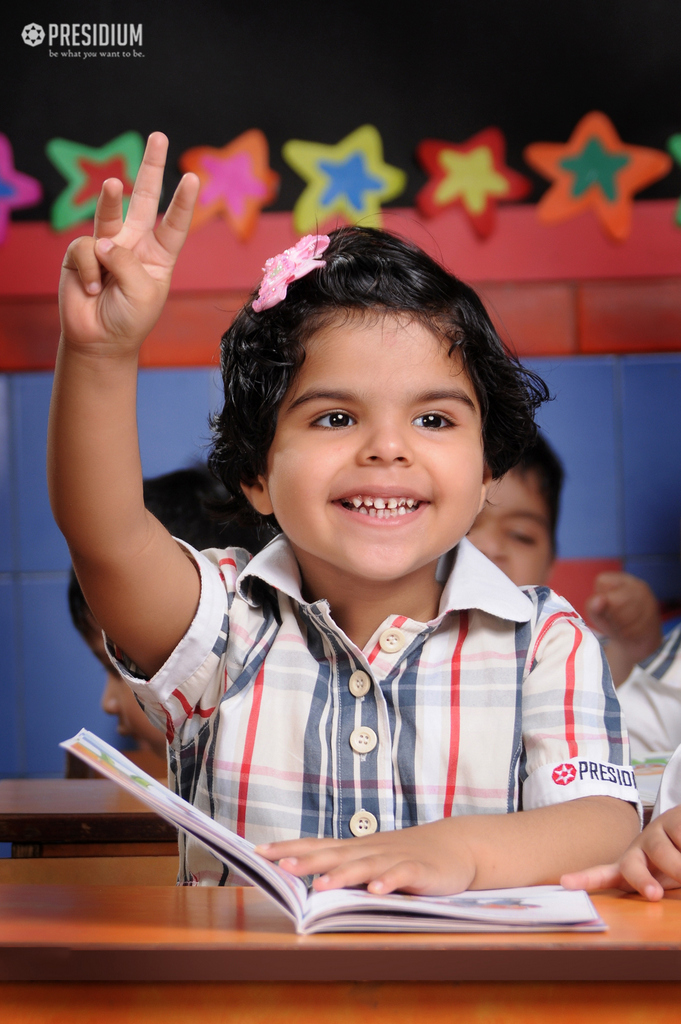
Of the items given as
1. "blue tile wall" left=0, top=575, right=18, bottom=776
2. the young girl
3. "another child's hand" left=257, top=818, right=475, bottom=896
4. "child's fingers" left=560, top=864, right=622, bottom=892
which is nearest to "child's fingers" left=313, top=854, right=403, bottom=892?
"another child's hand" left=257, top=818, right=475, bottom=896

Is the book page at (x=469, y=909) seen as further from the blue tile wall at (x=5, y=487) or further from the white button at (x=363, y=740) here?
the blue tile wall at (x=5, y=487)

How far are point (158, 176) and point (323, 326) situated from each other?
270mm

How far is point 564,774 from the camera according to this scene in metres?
0.98

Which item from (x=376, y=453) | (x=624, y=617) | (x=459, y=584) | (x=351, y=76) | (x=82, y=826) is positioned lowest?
(x=82, y=826)

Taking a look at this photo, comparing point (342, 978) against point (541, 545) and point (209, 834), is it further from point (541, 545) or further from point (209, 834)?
point (541, 545)

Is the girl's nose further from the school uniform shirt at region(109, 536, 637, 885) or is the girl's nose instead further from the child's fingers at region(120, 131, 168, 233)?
the child's fingers at region(120, 131, 168, 233)

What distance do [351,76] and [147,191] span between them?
1540mm

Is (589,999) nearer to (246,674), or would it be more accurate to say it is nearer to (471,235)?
(246,674)

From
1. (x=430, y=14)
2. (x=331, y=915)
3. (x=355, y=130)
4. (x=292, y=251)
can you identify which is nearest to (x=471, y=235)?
(x=355, y=130)

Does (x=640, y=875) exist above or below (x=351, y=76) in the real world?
below

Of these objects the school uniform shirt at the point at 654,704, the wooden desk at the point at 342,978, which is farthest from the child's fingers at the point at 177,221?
the school uniform shirt at the point at 654,704

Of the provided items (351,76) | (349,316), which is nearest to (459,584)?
(349,316)

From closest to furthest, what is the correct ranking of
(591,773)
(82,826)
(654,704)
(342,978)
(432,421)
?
1. (342,978)
2. (591,773)
3. (432,421)
4. (82,826)
5. (654,704)

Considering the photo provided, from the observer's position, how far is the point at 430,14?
222 cm
